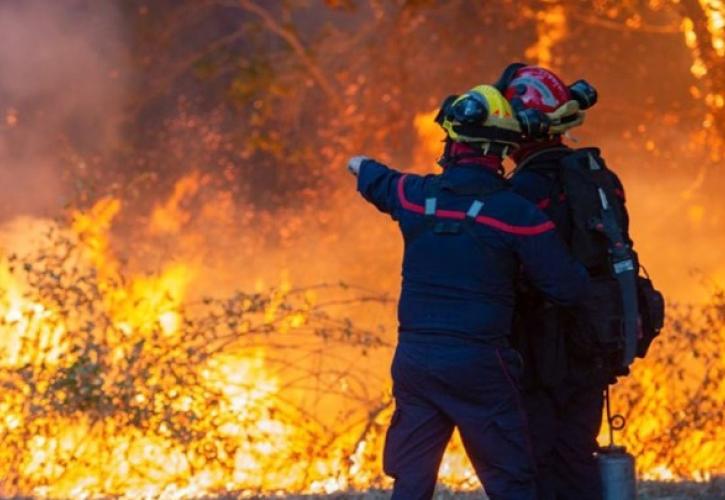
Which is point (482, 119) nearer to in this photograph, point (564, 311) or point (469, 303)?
point (469, 303)

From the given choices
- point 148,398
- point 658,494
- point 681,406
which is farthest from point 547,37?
point 658,494

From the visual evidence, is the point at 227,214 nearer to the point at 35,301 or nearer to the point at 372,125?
the point at 372,125

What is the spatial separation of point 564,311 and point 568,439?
1.65 ft

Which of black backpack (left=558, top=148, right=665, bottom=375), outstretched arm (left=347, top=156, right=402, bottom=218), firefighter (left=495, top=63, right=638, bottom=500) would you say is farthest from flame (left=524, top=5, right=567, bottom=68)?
outstretched arm (left=347, top=156, right=402, bottom=218)

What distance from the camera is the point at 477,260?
5.18 m

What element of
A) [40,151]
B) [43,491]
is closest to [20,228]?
[40,151]

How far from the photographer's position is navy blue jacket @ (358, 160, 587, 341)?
5.18m

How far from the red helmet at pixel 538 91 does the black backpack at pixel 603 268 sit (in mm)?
216

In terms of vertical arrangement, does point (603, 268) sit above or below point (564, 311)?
above

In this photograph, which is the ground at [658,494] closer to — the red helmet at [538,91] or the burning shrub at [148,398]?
the burning shrub at [148,398]

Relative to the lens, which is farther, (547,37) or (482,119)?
(547,37)

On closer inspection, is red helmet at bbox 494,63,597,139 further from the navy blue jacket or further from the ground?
the ground

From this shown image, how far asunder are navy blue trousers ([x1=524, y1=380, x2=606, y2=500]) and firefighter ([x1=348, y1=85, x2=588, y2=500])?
1.31 ft

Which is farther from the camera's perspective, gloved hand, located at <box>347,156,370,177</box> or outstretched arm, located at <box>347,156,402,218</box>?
Result: gloved hand, located at <box>347,156,370,177</box>
